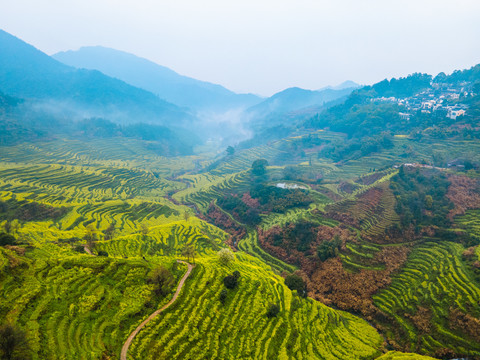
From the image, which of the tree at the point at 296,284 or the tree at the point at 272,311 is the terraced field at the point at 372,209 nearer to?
the tree at the point at 296,284

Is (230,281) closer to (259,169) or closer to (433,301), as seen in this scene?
(433,301)

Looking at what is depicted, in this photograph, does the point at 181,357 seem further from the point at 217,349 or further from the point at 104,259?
the point at 104,259

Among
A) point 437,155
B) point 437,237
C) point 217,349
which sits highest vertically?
point 437,155

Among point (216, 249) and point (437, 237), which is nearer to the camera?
point (437, 237)

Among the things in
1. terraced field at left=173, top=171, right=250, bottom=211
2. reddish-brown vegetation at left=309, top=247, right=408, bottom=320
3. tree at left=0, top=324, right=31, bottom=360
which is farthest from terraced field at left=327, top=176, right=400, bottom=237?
tree at left=0, top=324, right=31, bottom=360

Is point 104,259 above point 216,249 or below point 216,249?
above

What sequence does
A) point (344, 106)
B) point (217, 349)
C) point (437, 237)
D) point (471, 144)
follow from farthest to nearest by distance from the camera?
point (344, 106)
point (471, 144)
point (437, 237)
point (217, 349)

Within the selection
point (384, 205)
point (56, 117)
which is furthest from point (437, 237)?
point (56, 117)

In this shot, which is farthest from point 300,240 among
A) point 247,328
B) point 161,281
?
point 161,281
